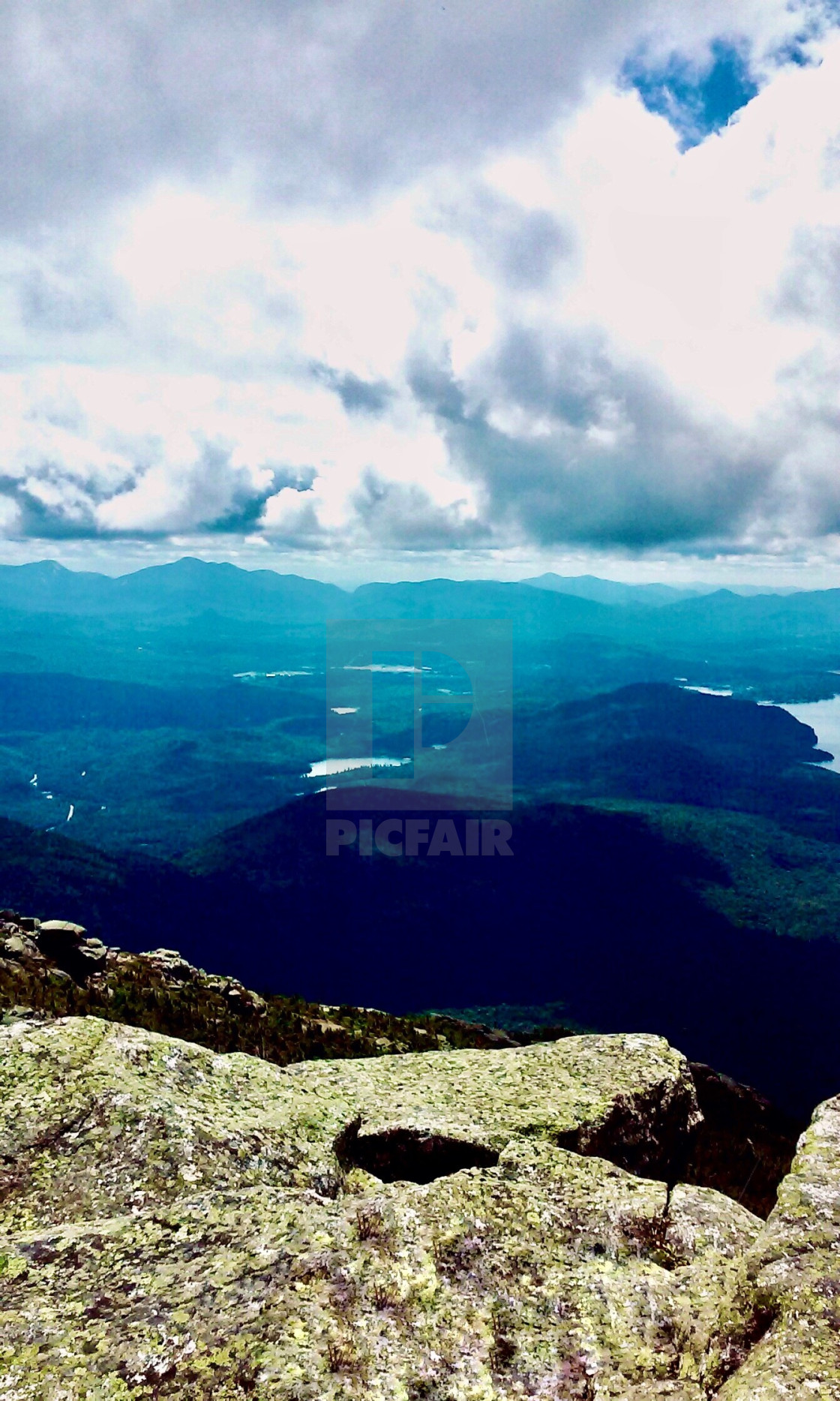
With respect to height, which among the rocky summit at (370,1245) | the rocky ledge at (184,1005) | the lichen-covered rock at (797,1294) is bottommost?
the rocky ledge at (184,1005)

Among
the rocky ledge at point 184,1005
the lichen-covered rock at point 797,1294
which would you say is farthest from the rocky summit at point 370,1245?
the rocky ledge at point 184,1005

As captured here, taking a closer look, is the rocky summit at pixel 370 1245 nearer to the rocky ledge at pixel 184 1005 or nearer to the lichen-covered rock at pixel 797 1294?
the lichen-covered rock at pixel 797 1294

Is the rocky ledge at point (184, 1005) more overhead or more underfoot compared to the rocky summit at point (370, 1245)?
more underfoot

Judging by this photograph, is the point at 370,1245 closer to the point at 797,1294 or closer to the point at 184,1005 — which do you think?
the point at 797,1294

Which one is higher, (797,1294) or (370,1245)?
(797,1294)

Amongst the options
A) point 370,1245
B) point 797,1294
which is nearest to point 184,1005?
point 370,1245

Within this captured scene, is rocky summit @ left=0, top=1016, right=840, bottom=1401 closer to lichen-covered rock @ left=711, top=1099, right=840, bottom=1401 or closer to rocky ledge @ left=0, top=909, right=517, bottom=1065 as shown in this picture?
lichen-covered rock @ left=711, top=1099, right=840, bottom=1401

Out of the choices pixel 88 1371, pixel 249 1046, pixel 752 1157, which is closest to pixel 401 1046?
pixel 249 1046

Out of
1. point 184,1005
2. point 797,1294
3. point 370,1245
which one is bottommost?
point 184,1005
